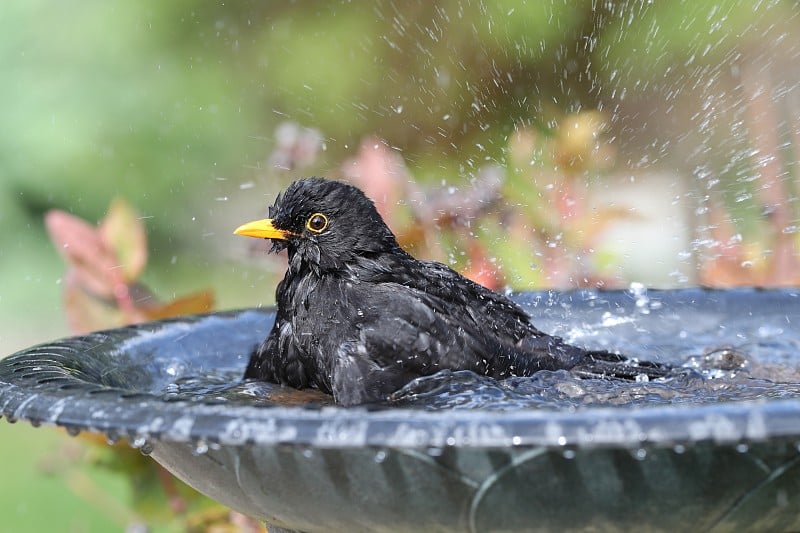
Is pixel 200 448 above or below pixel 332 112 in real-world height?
below

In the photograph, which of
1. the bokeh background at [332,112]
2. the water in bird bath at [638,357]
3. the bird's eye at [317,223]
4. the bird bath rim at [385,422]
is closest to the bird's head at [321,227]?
the bird's eye at [317,223]

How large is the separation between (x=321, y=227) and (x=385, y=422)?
1.38m

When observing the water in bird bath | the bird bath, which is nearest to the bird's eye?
the water in bird bath

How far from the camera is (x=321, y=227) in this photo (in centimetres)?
289

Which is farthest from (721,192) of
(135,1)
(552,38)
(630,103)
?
(135,1)

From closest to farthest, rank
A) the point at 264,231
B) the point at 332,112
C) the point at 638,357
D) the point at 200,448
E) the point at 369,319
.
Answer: the point at 200,448
the point at 369,319
the point at 264,231
the point at 638,357
the point at 332,112

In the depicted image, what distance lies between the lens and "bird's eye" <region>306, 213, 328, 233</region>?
289cm

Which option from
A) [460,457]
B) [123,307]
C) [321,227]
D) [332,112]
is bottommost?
[460,457]

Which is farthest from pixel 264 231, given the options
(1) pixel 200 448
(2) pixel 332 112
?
(2) pixel 332 112

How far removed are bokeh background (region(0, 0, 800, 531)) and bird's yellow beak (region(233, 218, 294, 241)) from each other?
1768 mm

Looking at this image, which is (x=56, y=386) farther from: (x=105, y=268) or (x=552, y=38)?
(x=552, y=38)

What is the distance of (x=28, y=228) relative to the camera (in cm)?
618

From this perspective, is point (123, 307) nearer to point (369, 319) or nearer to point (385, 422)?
point (369, 319)

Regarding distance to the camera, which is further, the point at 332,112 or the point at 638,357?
the point at 332,112
